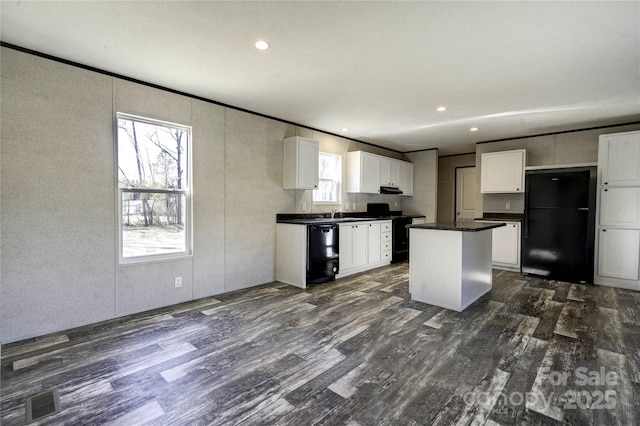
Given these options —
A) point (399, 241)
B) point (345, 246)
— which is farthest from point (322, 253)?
point (399, 241)

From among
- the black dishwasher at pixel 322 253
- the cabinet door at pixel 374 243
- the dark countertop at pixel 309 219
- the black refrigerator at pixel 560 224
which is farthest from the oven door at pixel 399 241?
the black refrigerator at pixel 560 224

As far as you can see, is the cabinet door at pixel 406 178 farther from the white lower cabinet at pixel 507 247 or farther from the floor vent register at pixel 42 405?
the floor vent register at pixel 42 405

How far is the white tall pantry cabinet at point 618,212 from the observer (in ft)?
14.1

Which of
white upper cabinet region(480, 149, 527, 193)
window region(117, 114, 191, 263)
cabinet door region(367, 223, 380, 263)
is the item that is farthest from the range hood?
window region(117, 114, 191, 263)

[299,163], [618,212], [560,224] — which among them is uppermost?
[299,163]

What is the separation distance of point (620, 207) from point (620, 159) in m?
0.68

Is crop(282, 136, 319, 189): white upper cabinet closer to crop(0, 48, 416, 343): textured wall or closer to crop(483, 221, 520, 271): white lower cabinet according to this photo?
crop(0, 48, 416, 343): textured wall

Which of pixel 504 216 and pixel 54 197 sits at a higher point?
pixel 54 197

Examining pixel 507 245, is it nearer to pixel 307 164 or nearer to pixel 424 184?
pixel 424 184

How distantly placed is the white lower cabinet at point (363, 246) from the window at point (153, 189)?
7.70 feet

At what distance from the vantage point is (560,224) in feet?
15.6

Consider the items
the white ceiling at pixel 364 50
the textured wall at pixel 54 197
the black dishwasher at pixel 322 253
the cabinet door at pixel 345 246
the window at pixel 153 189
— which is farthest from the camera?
the cabinet door at pixel 345 246

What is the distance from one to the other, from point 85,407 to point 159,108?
2861 millimetres

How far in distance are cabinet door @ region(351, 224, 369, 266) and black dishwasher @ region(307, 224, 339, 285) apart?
18.9 inches
